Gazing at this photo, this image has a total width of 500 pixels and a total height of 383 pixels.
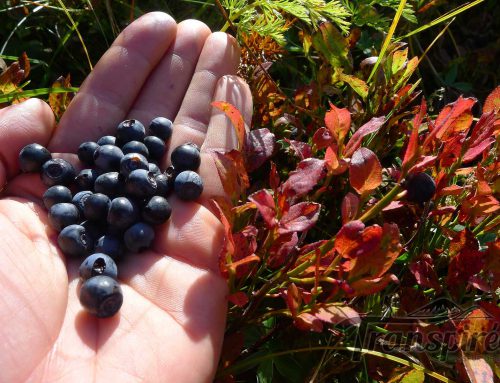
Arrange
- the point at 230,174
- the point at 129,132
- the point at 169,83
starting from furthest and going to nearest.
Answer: the point at 169,83 < the point at 129,132 < the point at 230,174

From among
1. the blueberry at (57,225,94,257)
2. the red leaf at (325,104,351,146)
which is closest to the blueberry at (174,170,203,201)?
the blueberry at (57,225,94,257)

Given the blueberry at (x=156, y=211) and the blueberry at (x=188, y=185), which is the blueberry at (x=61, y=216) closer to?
the blueberry at (x=156, y=211)

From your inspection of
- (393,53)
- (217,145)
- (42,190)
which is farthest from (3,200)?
(393,53)

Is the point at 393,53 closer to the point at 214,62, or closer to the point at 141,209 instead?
the point at 214,62

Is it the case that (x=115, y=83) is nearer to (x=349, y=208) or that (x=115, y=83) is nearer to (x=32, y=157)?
(x=32, y=157)

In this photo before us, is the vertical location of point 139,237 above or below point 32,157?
below

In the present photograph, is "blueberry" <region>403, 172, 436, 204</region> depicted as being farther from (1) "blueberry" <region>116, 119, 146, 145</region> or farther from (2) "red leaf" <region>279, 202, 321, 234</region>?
(1) "blueberry" <region>116, 119, 146, 145</region>

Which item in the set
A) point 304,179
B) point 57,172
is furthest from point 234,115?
point 57,172
